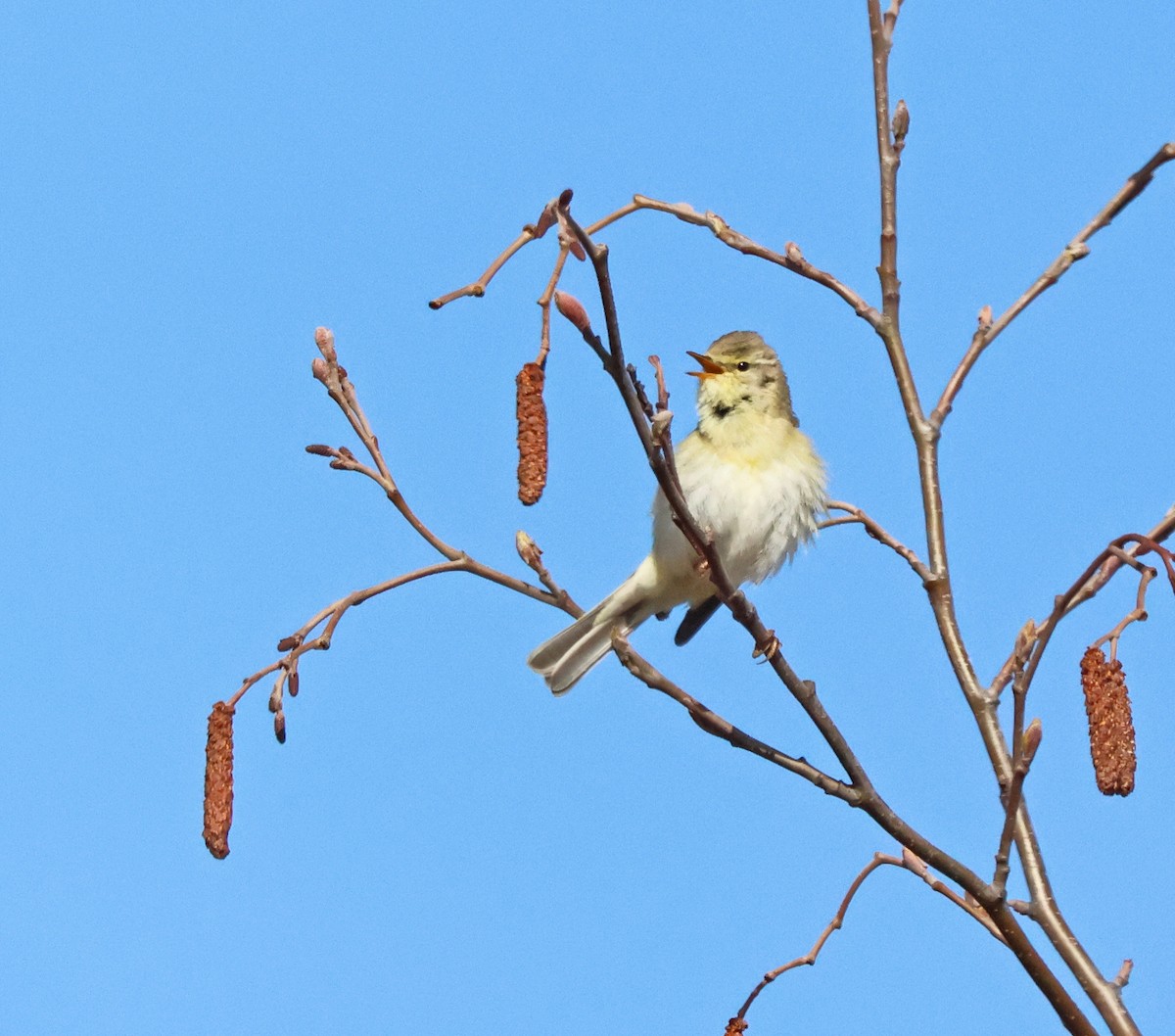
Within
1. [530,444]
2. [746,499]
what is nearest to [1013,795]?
[530,444]

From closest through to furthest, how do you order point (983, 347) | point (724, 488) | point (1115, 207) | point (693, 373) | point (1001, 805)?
1. point (1001, 805)
2. point (1115, 207)
3. point (983, 347)
4. point (724, 488)
5. point (693, 373)

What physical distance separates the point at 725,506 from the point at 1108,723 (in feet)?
9.67

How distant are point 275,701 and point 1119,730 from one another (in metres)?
1.71

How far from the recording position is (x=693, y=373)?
6.07 metres

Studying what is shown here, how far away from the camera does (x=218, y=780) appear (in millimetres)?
2936

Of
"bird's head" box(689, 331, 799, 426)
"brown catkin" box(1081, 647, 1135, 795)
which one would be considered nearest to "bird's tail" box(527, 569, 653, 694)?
"bird's head" box(689, 331, 799, 426)

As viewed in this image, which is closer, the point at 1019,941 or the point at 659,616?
the point at 1019,941

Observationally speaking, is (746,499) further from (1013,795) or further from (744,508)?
(1013,795)

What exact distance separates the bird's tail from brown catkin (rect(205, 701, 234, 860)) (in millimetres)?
2493

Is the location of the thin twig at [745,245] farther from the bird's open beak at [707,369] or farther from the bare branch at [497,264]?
the bird's open beak at [707,369]

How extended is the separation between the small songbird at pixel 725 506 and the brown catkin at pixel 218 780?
8.50 ft

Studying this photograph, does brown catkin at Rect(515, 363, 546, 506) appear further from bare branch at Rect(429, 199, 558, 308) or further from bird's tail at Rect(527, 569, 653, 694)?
bird's tail at Rect(527, 569, 653, 694)

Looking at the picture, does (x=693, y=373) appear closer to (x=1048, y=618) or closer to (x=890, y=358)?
(x=890, y=358)

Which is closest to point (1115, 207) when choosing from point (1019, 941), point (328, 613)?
point (1019, 941)
